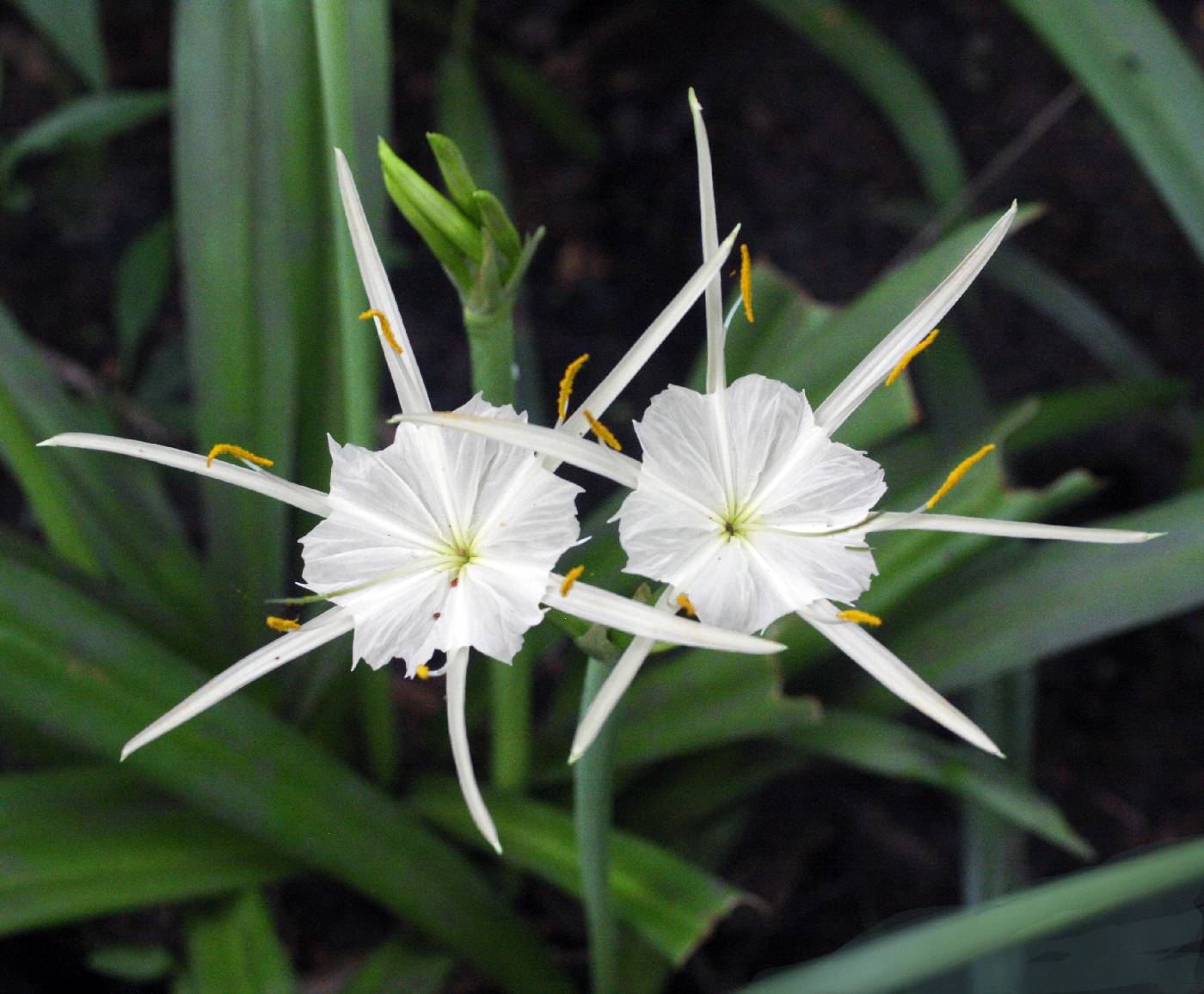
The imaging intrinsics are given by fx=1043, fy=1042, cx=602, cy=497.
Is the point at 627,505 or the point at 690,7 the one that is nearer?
the point at 627,505

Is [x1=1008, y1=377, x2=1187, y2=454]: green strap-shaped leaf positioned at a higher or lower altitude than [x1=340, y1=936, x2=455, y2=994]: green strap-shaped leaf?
higher

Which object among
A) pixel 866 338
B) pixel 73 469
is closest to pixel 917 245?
pixel 866 338

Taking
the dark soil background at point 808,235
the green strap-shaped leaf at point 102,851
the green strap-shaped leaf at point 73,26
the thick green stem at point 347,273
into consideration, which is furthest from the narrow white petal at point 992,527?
the green strap-shaped leaf at point 73,26

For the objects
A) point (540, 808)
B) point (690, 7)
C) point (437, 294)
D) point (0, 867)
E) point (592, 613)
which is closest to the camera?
point (592, 613)

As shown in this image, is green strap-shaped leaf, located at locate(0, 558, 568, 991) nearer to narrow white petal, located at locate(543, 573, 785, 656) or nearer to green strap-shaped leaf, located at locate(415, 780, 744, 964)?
green strap-shaped leaf, located at locate(415, 780, 744, 964)

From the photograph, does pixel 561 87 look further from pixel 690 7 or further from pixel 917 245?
pixel 917 245

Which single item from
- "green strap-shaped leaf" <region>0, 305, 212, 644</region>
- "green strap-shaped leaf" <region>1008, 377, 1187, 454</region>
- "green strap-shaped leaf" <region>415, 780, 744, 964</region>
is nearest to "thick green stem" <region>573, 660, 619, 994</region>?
"green strap-shaped leaf" <region>415, 780, 744, 964</region>

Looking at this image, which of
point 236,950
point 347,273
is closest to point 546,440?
point 347,273

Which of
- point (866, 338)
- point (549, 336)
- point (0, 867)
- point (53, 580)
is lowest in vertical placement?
point (0, 867)
